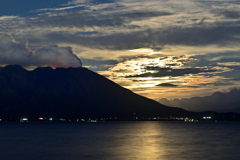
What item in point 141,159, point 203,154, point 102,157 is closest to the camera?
point 141,159

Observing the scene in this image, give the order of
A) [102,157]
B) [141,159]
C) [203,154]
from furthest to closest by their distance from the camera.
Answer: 1. [203,154]
2. [102,157]
3. [141,159]

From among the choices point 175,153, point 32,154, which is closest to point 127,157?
point 175,153

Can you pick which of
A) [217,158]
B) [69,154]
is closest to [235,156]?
[217,158]

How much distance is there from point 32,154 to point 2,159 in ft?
38.3

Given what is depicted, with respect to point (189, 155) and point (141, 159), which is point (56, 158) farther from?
point (189, 155)

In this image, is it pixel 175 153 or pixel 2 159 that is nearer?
pixel 2 159

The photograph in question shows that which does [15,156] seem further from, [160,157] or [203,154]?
[203,154]

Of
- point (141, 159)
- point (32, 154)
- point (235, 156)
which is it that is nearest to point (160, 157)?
point (141, 159)

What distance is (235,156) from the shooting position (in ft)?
314

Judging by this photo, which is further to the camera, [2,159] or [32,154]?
[32,154]

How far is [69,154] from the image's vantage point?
99.0 meters

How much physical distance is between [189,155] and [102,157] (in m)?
22.7

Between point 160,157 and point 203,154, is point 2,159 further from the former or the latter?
point 203,154

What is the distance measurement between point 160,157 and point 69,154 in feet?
81.5
